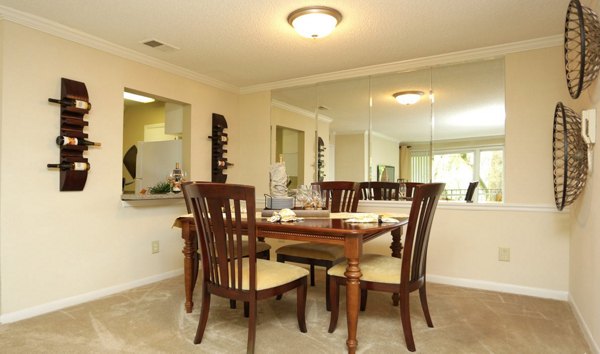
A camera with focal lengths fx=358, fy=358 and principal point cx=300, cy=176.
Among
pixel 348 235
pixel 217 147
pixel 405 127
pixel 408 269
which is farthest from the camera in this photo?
pixel 217 147

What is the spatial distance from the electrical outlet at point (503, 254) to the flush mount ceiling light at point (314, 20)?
2377mm

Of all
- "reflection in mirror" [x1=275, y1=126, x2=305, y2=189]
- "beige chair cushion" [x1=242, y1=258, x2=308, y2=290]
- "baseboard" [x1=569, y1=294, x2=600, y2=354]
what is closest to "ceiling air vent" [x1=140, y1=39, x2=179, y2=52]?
"reflection in mirror" [x1=275, y1=126, x2=305, y2=189]

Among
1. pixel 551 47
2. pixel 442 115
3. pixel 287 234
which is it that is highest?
pixel 551 47

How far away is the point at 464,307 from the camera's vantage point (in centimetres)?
271

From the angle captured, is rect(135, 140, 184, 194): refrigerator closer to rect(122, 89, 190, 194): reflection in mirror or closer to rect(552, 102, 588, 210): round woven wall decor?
rect(122, 89, 190, 194): reflection in mirror

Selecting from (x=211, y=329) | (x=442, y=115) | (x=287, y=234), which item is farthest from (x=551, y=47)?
(x=211, y=329)

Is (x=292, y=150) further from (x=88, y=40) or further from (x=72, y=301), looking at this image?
(x=72, y=301)

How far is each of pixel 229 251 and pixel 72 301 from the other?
1.79 meters

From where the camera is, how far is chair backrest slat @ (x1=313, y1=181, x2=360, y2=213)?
316cm

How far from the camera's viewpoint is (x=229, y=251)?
1874 mm

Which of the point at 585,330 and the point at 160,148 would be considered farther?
the point at 160,148

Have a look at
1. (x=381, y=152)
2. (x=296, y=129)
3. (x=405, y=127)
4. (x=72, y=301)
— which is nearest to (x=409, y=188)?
(x=381, y=152)

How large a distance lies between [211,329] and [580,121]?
2.66m

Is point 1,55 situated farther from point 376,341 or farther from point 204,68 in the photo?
point 376,341
